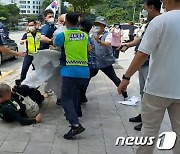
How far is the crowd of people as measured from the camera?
2658 mm

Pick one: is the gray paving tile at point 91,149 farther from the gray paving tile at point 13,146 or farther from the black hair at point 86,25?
the black hair at point 86,25

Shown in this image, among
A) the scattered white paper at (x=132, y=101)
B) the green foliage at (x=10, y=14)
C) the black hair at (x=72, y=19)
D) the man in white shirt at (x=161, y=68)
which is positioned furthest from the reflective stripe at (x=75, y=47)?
the green foliage at (x=10, y=14)

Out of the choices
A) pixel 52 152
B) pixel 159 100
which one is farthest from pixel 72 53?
pixel 159 100

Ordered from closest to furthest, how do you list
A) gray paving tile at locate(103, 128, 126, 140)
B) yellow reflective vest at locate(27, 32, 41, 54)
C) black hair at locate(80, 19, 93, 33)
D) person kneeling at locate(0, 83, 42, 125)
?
gray paving tile at locate(103, 128, 126, 140)
person kneeling at locate(0, 83, 42, 125)
black hair at locate(80, 19, 93, 33)
yellow reflective vest at locate(27, 32, 41, 54)

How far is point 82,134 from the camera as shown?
13.9 ft

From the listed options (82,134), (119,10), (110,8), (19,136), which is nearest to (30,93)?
(19,136)

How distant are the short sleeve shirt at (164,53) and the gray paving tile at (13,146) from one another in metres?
1.73

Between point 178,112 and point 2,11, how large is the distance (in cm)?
5021

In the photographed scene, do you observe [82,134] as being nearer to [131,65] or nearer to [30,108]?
[30,108]

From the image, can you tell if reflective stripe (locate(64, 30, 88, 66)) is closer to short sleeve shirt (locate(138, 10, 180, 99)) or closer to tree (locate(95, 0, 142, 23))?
short sleeve shirt (locate(138, 10, 180, 99))

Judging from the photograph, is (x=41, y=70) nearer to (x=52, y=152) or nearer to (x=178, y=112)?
(x=52, y=152)

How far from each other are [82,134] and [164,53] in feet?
6.46

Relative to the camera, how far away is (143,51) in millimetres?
2678

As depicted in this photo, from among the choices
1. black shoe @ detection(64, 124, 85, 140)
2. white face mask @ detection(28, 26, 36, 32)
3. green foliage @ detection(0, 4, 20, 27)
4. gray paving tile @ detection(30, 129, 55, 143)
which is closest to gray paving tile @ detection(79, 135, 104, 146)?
black shoe @ detection(64, 124, 85, 140)
